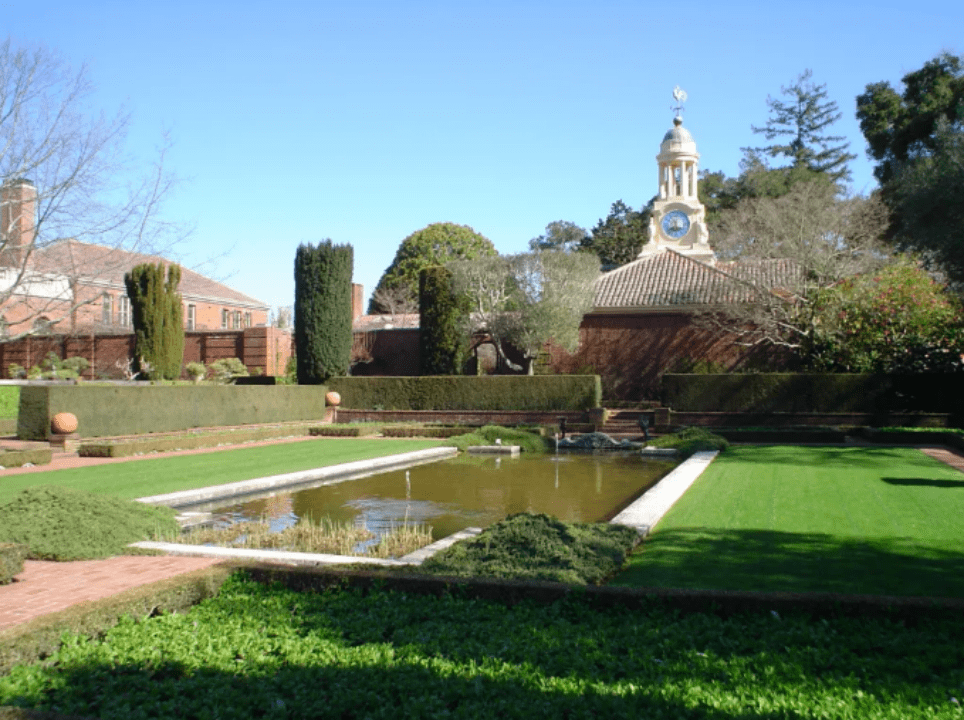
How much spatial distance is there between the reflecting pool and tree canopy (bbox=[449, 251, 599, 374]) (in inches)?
487

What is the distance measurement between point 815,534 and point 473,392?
19854mm

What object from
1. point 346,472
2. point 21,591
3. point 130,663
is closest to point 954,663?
point 130,663

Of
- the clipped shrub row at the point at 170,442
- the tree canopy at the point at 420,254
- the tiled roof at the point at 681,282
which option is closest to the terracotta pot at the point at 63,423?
the clipped shrub row at the point at 170,442

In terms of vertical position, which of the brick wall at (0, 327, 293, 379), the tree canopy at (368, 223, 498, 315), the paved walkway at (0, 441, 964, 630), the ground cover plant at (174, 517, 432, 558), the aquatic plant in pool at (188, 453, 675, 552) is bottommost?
the aquatic plant in pool at (188, 453, 675, 552)

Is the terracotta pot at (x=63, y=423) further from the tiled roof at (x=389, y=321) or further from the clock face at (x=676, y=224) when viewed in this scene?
the clock face at (x=676, y=224)

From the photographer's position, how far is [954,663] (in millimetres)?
4383

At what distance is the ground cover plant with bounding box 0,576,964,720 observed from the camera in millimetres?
3912

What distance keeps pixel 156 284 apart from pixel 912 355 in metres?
24.4

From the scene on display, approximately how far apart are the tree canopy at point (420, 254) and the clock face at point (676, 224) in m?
12.5

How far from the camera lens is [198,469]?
48.1 ft

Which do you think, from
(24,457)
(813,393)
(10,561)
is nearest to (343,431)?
(24,457)

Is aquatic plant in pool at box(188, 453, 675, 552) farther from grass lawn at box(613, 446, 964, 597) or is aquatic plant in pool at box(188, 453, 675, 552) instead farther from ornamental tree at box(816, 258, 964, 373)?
ornamental tree at box(816, 258, 964, 373)

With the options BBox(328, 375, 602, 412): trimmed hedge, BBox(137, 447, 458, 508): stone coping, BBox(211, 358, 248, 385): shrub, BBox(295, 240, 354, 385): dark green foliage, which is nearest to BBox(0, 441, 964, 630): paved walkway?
BBox(137, 447, 458, 508): stone coping

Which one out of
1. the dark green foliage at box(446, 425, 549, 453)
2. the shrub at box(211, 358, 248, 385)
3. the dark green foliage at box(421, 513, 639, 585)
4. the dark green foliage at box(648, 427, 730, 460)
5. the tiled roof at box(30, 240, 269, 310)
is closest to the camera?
the dark green foliage at box(421, 513, 639, 585)
